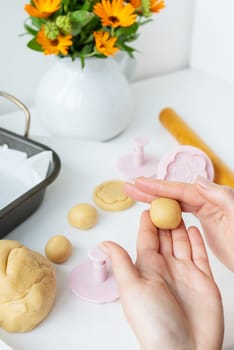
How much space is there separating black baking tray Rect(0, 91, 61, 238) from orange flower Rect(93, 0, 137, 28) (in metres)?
0.21

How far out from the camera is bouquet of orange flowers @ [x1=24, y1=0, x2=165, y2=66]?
2.95 ft

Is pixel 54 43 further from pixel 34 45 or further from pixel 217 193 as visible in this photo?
pixel 217 193

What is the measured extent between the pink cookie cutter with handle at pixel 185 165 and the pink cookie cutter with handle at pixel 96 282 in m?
0.22

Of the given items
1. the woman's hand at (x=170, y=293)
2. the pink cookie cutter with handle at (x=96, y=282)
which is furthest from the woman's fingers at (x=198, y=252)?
the pink cookie cutter with handle at (x=96, y=282)

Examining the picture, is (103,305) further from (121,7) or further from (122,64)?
(122,64)

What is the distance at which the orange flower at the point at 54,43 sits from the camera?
909 mm

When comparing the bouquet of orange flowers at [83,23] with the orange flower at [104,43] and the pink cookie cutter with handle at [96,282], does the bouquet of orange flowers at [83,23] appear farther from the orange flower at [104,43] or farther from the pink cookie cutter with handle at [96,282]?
the pink cookie cutter with handle at [96,282]

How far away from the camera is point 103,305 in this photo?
29.2 inches

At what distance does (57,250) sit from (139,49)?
60cm

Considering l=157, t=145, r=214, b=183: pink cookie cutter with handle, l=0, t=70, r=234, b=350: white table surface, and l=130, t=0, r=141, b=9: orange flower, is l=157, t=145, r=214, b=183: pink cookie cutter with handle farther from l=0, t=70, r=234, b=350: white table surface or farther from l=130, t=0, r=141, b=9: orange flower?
l=130, t=0, r=141, b=9: orange flower

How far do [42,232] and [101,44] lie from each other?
11.4 inches

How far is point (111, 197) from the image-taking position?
0.90 metres

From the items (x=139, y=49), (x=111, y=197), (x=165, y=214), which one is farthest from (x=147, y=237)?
(x=139, y=49)

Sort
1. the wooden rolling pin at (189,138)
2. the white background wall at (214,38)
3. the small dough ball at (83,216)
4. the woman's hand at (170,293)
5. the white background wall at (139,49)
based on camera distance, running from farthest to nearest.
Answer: the white background wall at (214,38), the white background wall at (139,49), the wooden rolling pin at (189,138), the small dough ball at (83,216), the woman's hand at (170,293)
